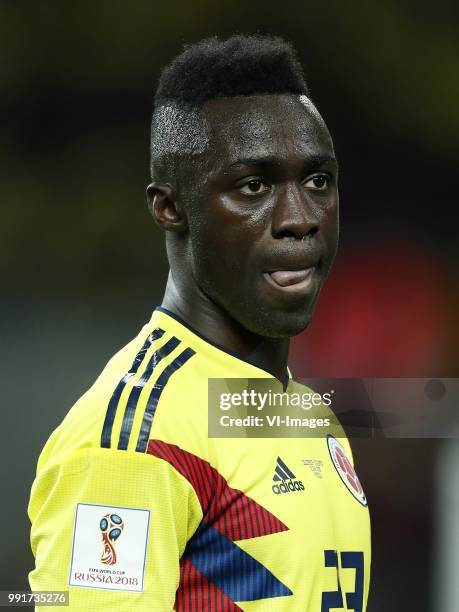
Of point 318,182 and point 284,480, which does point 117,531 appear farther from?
point 318,182

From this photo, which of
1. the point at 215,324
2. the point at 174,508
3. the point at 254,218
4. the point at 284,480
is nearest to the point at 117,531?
the point at 174,508

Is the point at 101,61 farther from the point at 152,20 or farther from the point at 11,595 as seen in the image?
the point at 11,595

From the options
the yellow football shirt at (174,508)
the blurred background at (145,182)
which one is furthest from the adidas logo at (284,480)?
the blurred background at (145,182)

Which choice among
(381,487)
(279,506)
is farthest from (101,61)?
(279,506)

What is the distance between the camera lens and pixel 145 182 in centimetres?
532

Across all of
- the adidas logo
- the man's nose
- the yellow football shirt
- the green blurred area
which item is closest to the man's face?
the man's nose

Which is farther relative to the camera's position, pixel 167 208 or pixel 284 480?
pixel 167 208

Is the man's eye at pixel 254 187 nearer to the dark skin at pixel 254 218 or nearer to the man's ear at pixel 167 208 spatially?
the dark skin at pixel 254 218

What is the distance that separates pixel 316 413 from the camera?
2.40 metres

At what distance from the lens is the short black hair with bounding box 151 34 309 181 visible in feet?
6.62

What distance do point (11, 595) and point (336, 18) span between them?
3.83m

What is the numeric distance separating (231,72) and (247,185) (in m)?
0.25

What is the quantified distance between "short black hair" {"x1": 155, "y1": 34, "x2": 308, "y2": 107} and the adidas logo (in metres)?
0.76

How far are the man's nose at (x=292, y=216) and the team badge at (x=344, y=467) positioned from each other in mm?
560
